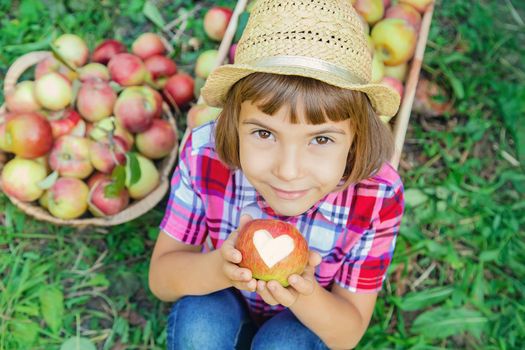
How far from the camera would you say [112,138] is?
200cm

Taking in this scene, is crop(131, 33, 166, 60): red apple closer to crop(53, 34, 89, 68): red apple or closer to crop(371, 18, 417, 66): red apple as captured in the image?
crop(53, 34, 89, 68): red apple

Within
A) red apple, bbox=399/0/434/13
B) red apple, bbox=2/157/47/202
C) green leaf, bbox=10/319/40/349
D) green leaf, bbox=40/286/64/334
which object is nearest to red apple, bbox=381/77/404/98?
red apple, bbox=399/0/434/13

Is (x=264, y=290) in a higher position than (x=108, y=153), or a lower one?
higher

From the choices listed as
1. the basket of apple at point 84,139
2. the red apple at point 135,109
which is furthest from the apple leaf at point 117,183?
the red apple at point 135,109

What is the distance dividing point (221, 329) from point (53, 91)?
3.80ft

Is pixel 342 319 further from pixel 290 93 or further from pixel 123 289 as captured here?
pixel 123 289

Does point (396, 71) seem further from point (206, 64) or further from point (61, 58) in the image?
point (61, 58)

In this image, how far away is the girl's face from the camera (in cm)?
107

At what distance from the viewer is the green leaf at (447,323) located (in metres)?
1.96

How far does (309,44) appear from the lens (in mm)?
984

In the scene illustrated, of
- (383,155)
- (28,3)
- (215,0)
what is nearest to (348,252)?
(383,155)

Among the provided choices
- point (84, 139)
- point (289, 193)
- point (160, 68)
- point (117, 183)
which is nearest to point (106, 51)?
point (160, 68)

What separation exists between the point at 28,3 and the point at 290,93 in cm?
210

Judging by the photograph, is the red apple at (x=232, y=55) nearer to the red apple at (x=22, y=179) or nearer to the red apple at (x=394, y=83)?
the red apple at (x=394, y=83)
